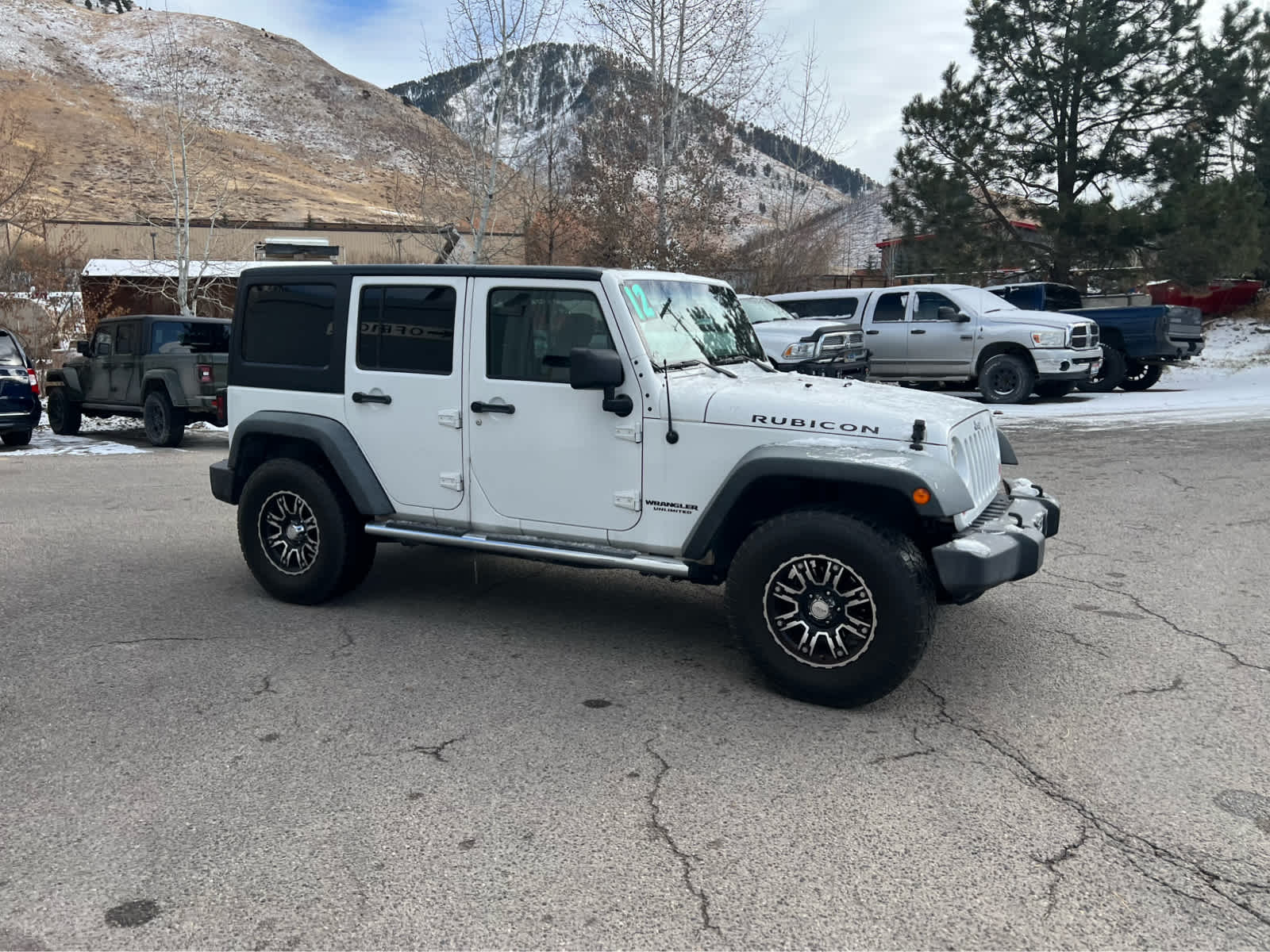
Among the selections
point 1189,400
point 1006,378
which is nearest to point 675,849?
point 1006,378

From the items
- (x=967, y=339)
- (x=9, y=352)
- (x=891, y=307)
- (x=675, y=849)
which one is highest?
(x=891, y=307)

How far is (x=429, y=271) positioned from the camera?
17.1ft

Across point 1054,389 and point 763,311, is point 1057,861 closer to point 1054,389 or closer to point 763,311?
point 763,311

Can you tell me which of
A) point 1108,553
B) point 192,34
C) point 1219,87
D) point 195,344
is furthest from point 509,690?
point 192,34

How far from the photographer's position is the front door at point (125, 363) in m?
13.9

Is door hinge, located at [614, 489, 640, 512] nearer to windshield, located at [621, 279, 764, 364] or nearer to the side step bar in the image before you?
the side step bar

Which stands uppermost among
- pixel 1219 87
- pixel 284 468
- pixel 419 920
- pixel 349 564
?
pixel 1219 87

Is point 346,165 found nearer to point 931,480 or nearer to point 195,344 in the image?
point 195,344

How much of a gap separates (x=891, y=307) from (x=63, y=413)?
43.0 feet

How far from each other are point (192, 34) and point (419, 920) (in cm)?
19282

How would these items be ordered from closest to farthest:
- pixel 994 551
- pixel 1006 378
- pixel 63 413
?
pixel 994 551 → pixel 63 413 → pixel 1006 378

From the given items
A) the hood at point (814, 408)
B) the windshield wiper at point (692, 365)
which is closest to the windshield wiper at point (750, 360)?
the windshield wiper at point (692, 365)

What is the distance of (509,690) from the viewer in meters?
4.44

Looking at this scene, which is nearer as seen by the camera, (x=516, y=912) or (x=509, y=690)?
(x=516, y=912)
